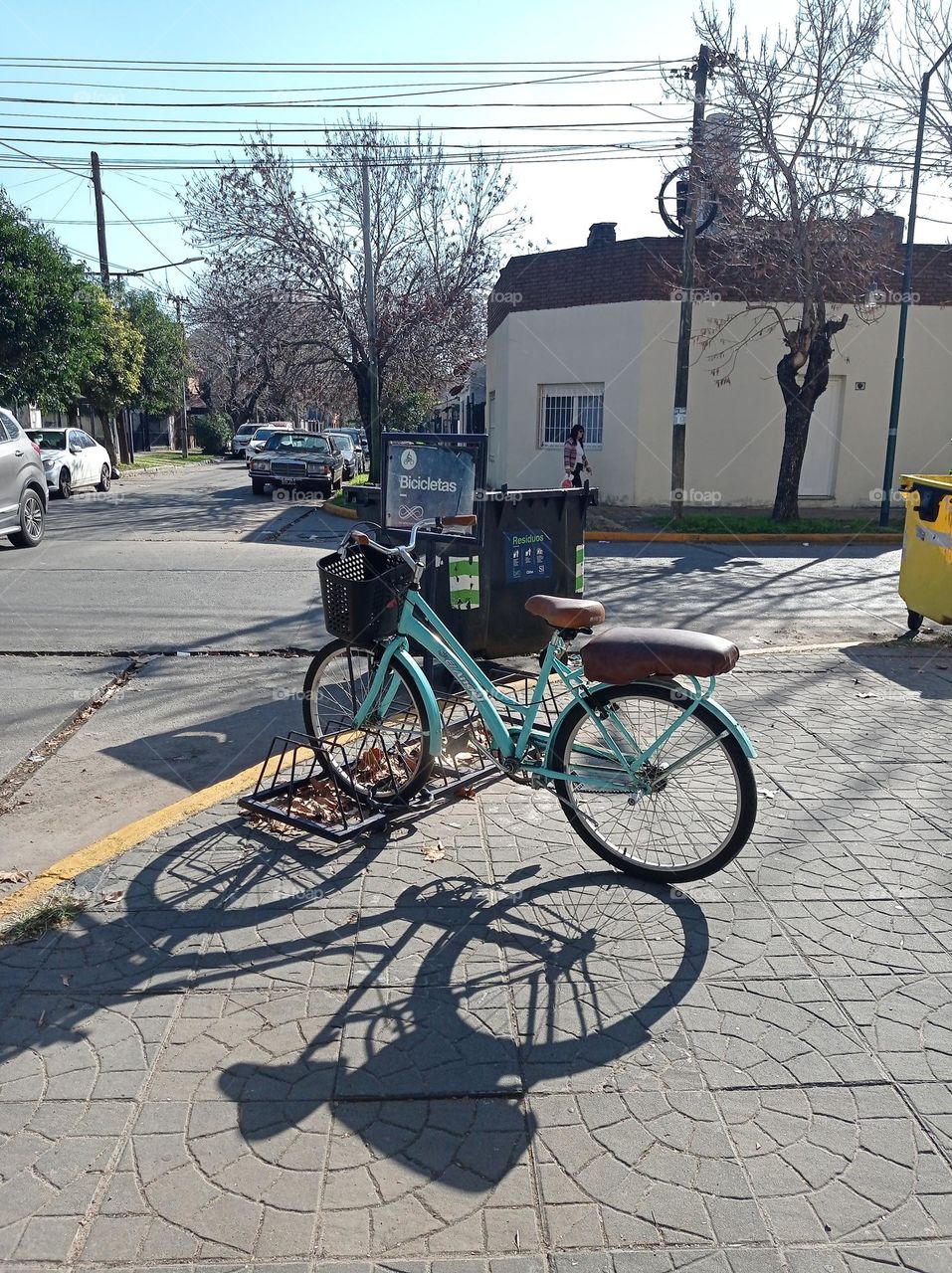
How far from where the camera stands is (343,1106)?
9.00ft

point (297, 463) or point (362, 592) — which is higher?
point (362, 592)

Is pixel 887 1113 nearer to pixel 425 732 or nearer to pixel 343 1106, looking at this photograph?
pixel 343 1106

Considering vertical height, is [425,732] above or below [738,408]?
below

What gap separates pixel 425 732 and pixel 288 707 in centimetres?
249

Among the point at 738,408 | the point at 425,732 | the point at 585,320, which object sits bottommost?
the point at 425,732

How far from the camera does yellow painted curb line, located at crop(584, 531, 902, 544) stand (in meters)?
17.0

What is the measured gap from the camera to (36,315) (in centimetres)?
2317

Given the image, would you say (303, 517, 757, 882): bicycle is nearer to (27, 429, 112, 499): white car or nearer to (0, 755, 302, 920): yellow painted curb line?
(0, 755, 302, 920): yellow painted curb line

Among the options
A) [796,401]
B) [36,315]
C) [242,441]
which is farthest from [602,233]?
[242,441]

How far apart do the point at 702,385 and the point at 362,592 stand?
1840cm

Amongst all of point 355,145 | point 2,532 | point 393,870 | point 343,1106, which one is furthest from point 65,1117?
point 355,145

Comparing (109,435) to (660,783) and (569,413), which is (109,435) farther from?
(660,783)

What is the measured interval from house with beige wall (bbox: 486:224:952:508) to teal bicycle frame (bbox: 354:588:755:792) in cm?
1723

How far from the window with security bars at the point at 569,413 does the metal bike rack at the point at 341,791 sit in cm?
1773
